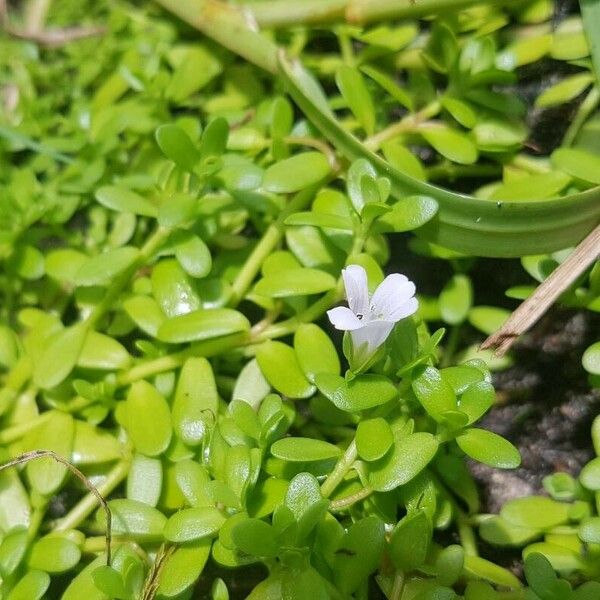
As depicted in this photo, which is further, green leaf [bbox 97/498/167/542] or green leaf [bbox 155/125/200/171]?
green leaf [bbox 155/125/200/171]

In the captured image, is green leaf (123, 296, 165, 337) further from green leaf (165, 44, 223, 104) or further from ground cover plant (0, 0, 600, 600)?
green leaf (165, 44, 223, 104)

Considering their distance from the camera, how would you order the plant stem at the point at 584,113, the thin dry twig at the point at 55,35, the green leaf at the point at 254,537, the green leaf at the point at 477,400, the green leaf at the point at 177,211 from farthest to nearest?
1. the thin dry twig at the point at 55,35
2. the plant stem at the point at 584,113
3. the green leaf at the point at 177,211
4. the green leaf at the point at 477,400
5. the green leaf at the point at 254,537

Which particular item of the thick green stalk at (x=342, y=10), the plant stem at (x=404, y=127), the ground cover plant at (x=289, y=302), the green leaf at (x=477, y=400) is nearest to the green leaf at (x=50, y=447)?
the ground cover plant at (x=289, y=302)

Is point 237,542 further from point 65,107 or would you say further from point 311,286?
point 65,107

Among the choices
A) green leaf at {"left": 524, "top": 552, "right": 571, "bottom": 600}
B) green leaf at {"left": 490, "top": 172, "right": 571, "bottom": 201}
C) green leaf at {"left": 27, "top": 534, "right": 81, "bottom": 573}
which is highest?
green leaf at {"left": 490, "top": 172, "right": 571, "bottom": 201}

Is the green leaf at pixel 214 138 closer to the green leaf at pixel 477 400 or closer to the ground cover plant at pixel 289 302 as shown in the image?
the ground cover plant at pixel 289 302

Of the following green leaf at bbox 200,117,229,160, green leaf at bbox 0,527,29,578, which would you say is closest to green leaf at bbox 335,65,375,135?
green leaf at bbox 200,117,229,160

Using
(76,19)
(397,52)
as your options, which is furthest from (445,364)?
(76,19)
